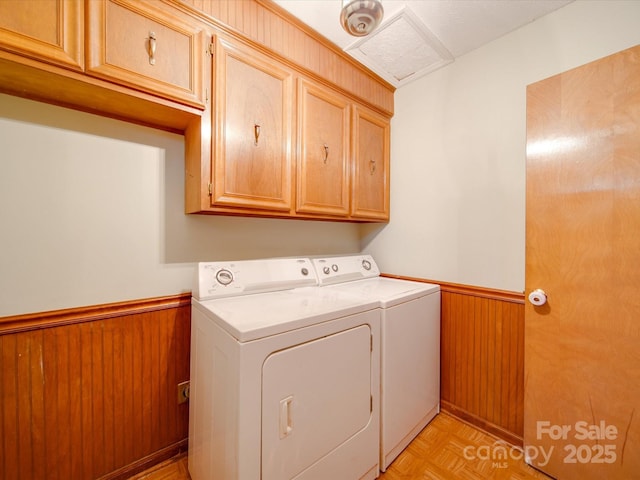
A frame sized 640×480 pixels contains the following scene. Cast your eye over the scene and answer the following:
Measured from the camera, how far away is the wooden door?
1162 mm

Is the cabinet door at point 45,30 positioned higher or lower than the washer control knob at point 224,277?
higher

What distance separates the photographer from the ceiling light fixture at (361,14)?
1.06m

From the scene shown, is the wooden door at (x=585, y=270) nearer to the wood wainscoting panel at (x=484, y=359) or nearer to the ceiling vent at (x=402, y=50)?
the wood wainscoting panel at (x=484, y=359)

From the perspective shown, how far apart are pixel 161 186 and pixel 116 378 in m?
0.99

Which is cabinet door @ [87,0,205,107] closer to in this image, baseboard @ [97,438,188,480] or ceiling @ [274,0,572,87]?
ceiling @ [274,0,572,87]

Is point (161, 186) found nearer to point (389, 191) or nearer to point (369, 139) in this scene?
point (369, 139)

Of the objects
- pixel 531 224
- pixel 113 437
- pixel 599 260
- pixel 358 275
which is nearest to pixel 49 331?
pixel 113 437

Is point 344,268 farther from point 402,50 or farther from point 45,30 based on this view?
point 45,30

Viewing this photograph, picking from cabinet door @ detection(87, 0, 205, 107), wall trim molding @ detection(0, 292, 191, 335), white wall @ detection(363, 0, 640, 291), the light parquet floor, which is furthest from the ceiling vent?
the light parquet floor

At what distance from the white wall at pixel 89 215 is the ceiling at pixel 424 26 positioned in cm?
111

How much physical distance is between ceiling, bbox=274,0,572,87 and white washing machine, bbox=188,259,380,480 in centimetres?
150

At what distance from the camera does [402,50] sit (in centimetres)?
174

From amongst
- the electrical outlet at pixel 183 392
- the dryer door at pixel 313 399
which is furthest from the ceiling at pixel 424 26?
the electrical outlet at pixel 183 392

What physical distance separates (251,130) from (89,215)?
0.87 metres
